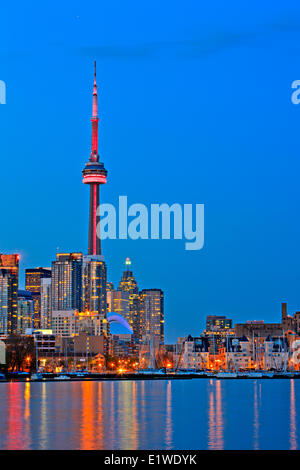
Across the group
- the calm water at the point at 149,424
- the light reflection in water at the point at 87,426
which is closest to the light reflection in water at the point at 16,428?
the calm water at the point at 149,424

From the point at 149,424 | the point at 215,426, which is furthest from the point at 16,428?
the point at 215,426

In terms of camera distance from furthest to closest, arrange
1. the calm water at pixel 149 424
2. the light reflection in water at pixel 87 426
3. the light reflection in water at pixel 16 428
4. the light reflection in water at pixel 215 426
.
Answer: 1. the calm water at pixel 149 424
2. the light reflection in water at pixel 215 426
3. the light reflection in water at pixel 16 428
4. the light reflection in water at pixel 87 426

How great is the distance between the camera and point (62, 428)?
242 ft

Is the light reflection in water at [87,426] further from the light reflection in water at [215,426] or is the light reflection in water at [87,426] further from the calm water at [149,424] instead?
the light reflection in water at [215,426]

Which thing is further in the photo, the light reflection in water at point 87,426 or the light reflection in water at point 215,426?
the light reflection in water at point 215,426

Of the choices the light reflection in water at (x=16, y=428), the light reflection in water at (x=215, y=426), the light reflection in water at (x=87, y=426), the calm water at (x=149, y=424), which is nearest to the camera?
the light reflection in water at (x=87, y=426)

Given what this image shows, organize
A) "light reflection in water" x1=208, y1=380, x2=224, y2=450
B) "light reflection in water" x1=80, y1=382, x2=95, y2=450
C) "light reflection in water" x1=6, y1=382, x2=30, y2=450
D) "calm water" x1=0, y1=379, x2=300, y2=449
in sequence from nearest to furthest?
"light reflection in water" x1=80, y1=382, x2=95, y2=450 < "light reflection in water" x1=6, y1=382, x2=30, y2=450 < "light reflection in water" x1=208, y1=380, x2=224, y2=450 < "calm water" x1=0, y1=379, x2=300, y2=449

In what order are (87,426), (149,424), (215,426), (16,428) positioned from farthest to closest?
(149,424) < (215,426) < (87,426) < (16,428)

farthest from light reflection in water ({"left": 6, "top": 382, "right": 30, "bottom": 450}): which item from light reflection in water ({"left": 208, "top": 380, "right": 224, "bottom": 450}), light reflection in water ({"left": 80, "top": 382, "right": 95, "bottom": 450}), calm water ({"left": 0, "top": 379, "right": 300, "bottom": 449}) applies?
light reflection in water ({"left": 208, "top": 380, "right": 224, "bottom": 450})

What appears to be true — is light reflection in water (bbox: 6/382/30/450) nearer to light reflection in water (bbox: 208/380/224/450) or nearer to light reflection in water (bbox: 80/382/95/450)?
light reflection in water (bbox: 80/382/95/450)

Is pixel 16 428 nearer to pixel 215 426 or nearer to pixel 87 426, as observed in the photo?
pixel 87 426

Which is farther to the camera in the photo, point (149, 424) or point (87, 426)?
point (149, 424)
